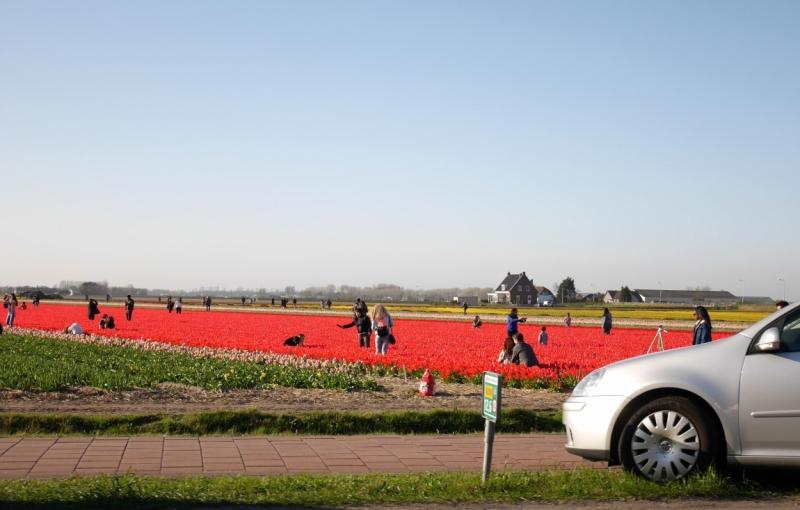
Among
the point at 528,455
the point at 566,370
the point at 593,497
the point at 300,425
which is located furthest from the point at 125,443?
the point at 566,370

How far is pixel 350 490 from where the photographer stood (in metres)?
7.05

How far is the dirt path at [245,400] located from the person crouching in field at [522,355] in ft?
10.8

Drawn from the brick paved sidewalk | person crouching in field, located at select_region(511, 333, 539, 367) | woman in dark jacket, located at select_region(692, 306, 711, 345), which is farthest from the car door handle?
woman in dark jacket, located at select_region(692, 306, 711, 345)

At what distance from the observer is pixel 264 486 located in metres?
7.09

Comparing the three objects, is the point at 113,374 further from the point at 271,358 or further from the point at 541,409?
the point at 541,409

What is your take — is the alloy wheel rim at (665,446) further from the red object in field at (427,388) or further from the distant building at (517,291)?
the distant building at (517,291)

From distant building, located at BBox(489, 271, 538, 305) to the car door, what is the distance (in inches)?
6058

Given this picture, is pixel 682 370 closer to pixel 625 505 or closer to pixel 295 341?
pixel 625 505

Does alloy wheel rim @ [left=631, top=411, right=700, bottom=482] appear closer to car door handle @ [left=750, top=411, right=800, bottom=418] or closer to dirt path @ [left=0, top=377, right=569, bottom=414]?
car door handle @ [left=750, top=411, right=800, bottom=418]

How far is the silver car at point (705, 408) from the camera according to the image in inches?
286

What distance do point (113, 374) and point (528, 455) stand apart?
983 cm

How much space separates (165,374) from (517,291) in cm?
14821

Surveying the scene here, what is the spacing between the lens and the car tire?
736 centimetres

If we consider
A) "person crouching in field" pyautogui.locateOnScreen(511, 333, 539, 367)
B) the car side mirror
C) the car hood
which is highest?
the car side mirror
